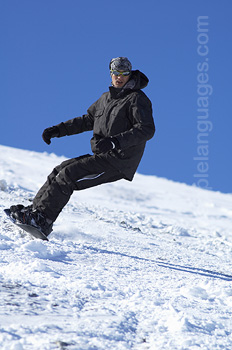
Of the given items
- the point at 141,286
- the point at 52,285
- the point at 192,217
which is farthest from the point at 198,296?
the point at 192,217

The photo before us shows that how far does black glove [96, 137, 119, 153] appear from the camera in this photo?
464 cm

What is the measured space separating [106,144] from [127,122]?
0.50m

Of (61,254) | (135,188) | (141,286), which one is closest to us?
(141,286)

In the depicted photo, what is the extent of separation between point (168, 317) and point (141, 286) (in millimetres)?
747

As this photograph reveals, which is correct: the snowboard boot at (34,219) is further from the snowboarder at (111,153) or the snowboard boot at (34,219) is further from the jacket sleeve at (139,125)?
the jacket sleeve at (139,125)

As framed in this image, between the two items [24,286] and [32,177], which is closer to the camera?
[24,286]

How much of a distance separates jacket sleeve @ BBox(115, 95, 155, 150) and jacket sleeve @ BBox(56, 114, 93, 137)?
0.79 m

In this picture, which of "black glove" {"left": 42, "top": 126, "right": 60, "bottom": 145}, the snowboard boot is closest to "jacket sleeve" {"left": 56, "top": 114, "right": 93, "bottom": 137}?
"black glove" {"left": 42, "top": 126, "right": 60, "bottom": 145}

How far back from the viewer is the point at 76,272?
374 centimetres

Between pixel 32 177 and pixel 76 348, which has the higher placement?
pixel 32 177

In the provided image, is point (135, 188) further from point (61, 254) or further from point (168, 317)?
point (168, 317)

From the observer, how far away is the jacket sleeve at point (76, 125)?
18.5ft

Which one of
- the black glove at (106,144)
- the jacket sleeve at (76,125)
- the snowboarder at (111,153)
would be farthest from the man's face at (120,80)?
the black glove at (106,144)

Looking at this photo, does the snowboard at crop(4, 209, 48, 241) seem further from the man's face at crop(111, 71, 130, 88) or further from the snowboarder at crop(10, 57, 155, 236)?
the man's face at crop(111, 71, 130, 88)
